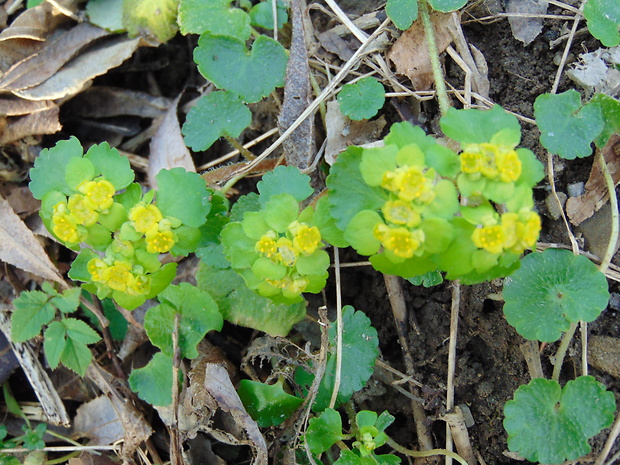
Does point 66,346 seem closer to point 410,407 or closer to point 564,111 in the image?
point 410,407

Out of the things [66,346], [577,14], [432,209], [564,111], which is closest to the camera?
[432,209]

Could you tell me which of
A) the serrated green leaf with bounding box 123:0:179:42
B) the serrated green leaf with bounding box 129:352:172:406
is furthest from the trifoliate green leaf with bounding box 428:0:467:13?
the serrated green leaf with bounding box 129:352:172:406

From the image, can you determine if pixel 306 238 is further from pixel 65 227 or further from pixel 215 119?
pixel 215 119

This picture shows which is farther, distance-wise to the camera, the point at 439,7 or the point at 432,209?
the point at 439,7

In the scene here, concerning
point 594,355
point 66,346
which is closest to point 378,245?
point 594,355

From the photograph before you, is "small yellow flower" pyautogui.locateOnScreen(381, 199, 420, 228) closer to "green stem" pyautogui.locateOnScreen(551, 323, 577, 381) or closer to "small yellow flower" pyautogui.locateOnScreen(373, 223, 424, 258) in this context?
"small yellow flower" pyautogui.locateOnScreen(373, 223, 424, 258)

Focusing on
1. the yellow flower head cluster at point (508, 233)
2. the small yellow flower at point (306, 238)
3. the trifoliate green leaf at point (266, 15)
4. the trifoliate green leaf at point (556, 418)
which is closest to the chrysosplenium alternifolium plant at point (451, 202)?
the yellow flower head cluster at point (508, 233)
